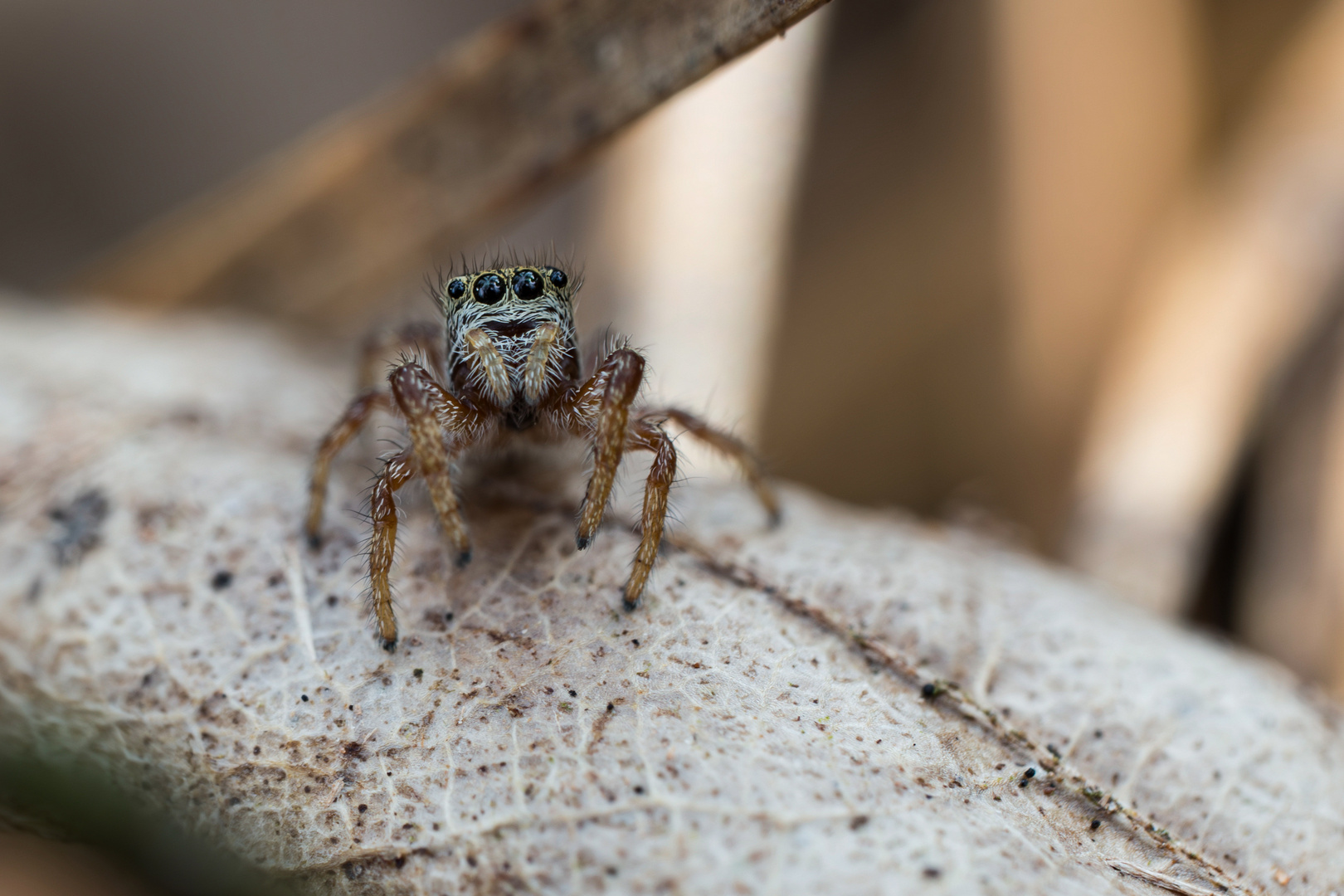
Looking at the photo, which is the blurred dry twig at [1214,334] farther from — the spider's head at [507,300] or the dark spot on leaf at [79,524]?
the dark spot on leaf at [79,524]

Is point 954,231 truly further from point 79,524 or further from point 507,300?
point 79,524

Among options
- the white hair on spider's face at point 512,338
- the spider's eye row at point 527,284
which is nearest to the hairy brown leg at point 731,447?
the white hair on spider's face at point 512,338

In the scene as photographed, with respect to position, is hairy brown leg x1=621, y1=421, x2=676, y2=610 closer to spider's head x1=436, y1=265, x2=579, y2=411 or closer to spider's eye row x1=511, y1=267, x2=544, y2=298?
spider's head x1=436, y1=265, x2=579, y2=411

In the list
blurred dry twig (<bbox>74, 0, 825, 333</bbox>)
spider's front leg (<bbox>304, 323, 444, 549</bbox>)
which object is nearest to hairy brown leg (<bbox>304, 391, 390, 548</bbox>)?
spider's front leg (<bbox>304, 323, 444, 549</bbox>)

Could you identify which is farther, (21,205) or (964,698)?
(21,205)

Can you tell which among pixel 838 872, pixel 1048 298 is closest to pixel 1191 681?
pixel 838 872

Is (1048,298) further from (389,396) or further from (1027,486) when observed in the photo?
(389,396)

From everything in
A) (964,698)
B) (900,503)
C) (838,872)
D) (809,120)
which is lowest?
(838,872)
